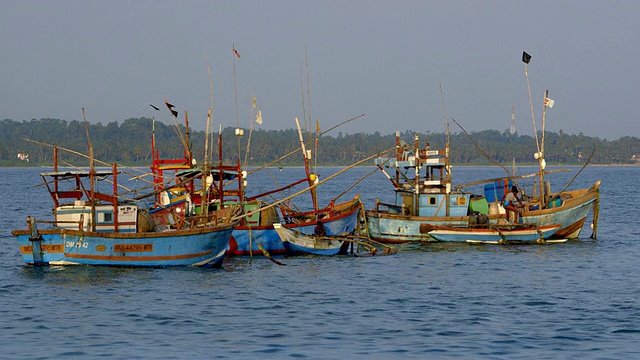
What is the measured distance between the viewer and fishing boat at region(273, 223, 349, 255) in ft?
137

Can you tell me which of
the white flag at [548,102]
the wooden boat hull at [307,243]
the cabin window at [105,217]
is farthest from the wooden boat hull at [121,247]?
the white flag at [548,102]

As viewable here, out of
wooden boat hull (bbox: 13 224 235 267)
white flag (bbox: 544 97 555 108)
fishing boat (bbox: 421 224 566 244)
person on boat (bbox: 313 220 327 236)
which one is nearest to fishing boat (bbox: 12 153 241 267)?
wooden boat hull (bbox: 13 224 235 267)

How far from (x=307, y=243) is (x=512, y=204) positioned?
12488 mm

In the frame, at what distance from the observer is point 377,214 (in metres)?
47.8

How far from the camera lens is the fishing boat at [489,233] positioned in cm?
4678

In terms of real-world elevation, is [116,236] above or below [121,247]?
above

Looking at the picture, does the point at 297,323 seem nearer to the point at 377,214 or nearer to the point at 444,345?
the point at 444,345

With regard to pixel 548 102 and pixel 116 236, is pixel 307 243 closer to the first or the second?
pixel 116 236

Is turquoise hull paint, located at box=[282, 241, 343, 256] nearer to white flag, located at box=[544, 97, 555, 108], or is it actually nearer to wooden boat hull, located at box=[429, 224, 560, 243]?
wooden boat hull, located at box=[429, 224, 560, 243]

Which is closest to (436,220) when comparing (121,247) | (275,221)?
(275,221)

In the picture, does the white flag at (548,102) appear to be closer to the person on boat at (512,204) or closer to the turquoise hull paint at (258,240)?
the person on boat at (512,204)

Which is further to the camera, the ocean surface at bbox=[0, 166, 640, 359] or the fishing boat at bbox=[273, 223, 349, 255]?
the fishing boat at bbox=[273, 223, 349, 255]

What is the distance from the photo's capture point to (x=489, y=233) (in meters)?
46.9

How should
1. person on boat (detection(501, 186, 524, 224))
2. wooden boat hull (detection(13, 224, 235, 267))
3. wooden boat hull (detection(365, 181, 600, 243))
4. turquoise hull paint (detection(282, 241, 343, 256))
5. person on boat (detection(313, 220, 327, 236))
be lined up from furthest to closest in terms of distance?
person on boat (detection(501, 186, 524, 224)), wooden boat hull (detection(365, 181, 600, 243)), person on boat (detection(313, 220, 327, 236)), turquoise hull paint (detection(282, 241, 343, 256)), wooden boat hull (detection(13, 224, 235, 267))
